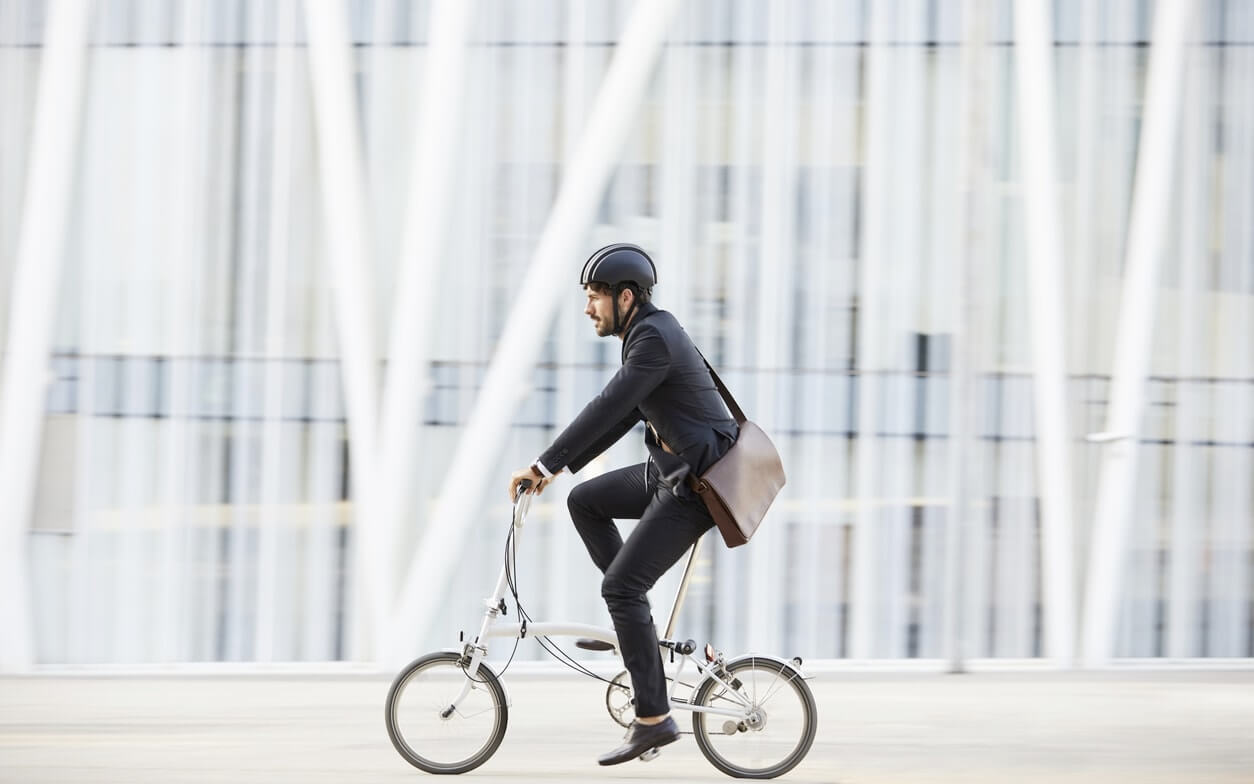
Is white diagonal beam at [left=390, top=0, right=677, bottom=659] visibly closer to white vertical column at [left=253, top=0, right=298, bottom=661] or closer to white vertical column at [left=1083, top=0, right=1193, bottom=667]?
white vertical column at [left=253, top=0, right=298, bottom=661]

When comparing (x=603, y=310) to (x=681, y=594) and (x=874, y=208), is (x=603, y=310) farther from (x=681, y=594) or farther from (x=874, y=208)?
(x=874, y=208)

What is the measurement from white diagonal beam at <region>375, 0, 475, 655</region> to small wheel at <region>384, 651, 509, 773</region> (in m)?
3.34

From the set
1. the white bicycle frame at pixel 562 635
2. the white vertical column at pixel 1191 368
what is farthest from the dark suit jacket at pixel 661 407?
the white vertical column at pixel 1191 368

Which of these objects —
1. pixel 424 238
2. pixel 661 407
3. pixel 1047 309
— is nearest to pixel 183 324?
pixel 424 238

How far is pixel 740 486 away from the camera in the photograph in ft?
17.1

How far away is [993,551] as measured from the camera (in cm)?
877

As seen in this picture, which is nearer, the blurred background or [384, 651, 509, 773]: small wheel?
[384, 651, 509, 773]: small wheel

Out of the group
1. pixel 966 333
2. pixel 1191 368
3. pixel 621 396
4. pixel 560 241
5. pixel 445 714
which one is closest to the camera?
pixel 621 396

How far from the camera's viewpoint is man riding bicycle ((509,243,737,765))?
5148 mm

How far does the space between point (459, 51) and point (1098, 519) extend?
5.12 meters

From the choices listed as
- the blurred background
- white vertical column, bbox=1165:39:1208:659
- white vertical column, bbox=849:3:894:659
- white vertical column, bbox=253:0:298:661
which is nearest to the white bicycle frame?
the blurred background

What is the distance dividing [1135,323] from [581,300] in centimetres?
356

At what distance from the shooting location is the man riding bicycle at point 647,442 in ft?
16.9

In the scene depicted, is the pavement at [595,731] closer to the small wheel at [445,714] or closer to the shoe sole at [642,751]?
the small wheel at [445,714]
